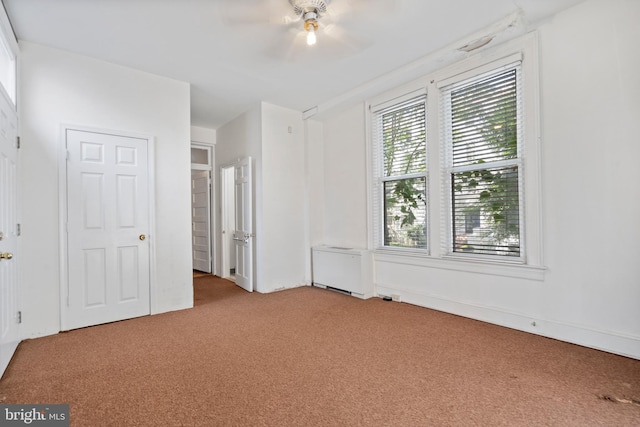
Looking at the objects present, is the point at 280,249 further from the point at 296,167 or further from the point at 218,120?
the point at 218,120

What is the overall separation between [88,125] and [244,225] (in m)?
2.36

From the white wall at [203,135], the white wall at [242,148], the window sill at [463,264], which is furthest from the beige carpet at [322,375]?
the white wall at [203,135]

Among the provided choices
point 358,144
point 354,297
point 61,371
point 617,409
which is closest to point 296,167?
point 358,144

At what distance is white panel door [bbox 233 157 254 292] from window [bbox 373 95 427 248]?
195 centimetres

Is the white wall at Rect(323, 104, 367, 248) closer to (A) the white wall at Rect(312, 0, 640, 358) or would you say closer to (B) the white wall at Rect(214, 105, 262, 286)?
(B) the white wall at Rect(214, 105, 262, 286)

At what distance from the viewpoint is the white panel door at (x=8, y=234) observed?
7.81 feet

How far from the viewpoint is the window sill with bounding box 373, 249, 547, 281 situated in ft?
9.83

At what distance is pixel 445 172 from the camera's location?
3697 mm

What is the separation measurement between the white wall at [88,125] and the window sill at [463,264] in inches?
103

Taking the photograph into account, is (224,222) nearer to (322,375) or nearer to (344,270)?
(344,270)

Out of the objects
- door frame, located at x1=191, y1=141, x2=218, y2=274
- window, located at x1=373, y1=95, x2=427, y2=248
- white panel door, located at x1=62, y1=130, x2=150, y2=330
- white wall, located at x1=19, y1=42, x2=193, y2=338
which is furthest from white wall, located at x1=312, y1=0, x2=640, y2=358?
door frame, located at x1=191, y1=141, x2=218, y2=274

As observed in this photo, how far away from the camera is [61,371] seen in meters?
2.37

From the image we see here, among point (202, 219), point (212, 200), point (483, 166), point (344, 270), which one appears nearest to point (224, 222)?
point (212, 200)

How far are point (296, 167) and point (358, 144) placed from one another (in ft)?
3.52
